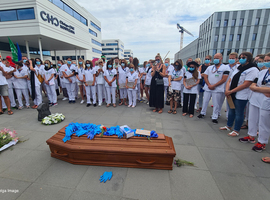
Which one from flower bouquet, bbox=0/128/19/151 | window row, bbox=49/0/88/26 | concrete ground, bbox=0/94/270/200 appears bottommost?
concrete ground, bbox=0/94/270/200

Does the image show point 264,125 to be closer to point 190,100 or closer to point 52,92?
point 190,100

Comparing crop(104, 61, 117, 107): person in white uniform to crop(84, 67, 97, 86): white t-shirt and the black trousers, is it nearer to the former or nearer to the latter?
crop(84, 67, 97, 86): white t-shirt

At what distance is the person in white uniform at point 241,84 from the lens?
3080 mm

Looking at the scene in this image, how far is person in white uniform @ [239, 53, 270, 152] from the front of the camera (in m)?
2.52

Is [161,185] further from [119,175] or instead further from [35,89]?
[35,89]

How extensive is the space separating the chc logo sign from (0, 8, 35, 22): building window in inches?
38.6

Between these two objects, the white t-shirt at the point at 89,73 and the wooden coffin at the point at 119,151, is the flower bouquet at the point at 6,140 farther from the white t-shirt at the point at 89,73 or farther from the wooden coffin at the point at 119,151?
the white t-shirt at the point at 89,73

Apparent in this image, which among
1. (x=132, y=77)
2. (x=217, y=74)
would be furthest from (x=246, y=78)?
(x=132, y=77)

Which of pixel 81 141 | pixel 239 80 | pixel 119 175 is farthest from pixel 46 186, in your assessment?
pixel 239 80

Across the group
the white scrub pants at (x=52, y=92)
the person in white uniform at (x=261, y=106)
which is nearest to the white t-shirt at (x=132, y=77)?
the white scrub pants at (x=52, y=92)

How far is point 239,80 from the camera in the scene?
3.29 metres

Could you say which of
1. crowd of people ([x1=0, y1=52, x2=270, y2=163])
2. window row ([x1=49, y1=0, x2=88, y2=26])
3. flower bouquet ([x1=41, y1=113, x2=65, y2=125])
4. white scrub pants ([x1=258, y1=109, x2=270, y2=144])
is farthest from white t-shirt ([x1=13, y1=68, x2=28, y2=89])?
window row ([x1=49, y1=0, x2=88, y2=26])

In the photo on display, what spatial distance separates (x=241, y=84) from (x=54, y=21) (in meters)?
21.5

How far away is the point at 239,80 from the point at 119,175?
3.59 metres
